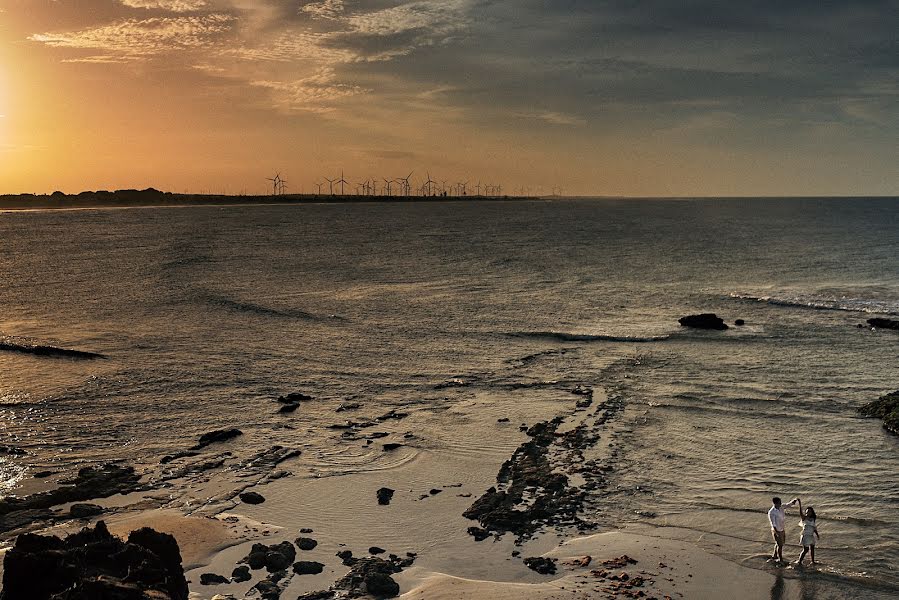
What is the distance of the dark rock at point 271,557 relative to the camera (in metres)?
20.0

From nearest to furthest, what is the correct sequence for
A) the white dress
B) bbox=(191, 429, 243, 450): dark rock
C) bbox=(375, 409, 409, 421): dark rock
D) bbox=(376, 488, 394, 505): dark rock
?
1. the white dress
2. bbox=(376, 488, 394, 505): dark rock
3. bbox=(191, 429, 243, 450): dark rock
4. bbox=(375, 409, 409, 421): dark rock

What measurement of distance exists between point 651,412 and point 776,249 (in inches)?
4472

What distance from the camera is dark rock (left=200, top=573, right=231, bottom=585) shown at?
1919 centimetres

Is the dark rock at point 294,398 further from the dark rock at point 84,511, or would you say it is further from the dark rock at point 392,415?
the dark rock at point 84,511

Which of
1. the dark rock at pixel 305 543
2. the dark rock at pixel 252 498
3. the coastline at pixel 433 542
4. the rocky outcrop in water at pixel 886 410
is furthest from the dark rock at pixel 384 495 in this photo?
the rocky outcrop in water at pixel 886 410

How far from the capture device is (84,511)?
Result: 23.7m

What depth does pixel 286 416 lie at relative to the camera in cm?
3538

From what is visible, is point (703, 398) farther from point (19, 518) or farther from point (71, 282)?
point (71, 282)

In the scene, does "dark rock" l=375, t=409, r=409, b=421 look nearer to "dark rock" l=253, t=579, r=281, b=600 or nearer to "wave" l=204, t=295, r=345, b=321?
"dark rock" l=253, t=579, r=281, b=600

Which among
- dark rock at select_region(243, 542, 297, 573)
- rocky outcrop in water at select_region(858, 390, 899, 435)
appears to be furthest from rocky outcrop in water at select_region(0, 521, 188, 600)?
rocky outcrop in water at select_region(858, 390, 899, 435)

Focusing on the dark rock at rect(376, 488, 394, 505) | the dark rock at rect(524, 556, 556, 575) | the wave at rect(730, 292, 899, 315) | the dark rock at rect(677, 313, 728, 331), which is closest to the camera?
the dark rock at rect(524, 556, 556, 575)

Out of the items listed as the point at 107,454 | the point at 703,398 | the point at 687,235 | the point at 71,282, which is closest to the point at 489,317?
the point at 703,398

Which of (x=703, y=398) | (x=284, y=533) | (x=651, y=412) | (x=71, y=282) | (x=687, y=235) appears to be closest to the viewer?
(x=284, y=533)

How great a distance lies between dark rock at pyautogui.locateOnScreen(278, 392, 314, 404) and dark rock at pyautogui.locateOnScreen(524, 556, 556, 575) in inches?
787
